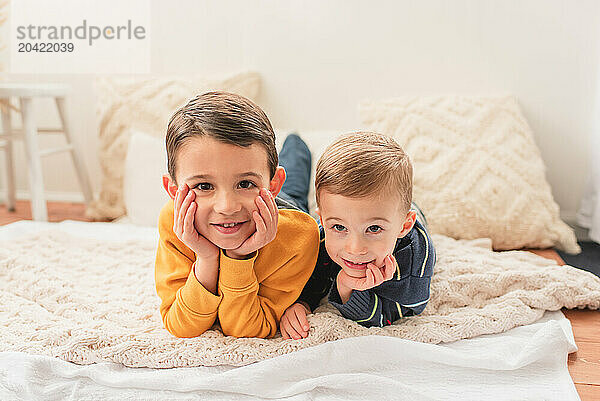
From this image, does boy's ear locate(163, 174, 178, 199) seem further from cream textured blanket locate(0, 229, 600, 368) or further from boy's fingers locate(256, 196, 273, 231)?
cream textured blanket locate(0, 229, 600, 368)

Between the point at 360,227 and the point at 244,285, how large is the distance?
23 cm

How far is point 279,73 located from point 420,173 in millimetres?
694

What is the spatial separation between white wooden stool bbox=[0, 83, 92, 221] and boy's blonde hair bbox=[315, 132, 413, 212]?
1.37 m

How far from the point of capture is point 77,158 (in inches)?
87.5

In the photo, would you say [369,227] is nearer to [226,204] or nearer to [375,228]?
[375,228]

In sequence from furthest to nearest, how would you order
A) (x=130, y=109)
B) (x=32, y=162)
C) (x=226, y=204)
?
(x=130, y=109) → (x=32, y=162) → (x=226, y=204)

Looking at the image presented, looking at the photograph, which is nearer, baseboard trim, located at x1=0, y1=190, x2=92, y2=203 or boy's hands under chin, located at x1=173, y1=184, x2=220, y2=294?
boy's hands under chin, located at x1=173, y1=184, x2=220, y2=294

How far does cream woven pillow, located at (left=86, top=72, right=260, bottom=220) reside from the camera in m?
2.05

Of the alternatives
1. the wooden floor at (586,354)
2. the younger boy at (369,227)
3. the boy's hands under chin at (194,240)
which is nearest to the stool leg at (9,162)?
the boy's hands under chin at (194,240)

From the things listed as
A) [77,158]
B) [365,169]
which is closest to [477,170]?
[365,169]

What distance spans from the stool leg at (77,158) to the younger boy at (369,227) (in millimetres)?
1442

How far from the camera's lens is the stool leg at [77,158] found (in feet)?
7.16

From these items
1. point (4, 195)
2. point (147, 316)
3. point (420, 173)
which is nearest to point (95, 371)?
point (147, 316)

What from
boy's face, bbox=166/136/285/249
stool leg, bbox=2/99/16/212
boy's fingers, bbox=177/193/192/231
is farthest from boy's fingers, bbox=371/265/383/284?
stool leg, bbox=2/99/16/212
